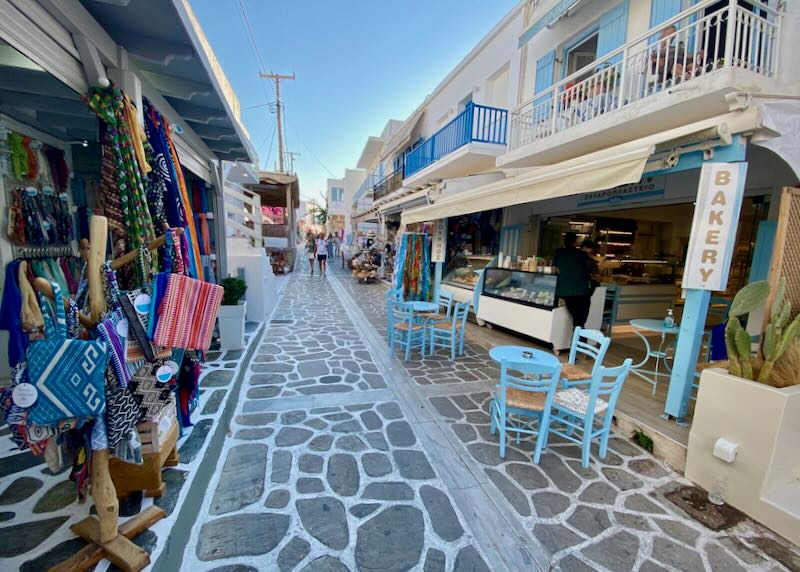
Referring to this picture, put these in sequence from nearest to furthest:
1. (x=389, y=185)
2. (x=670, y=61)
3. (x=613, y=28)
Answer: (x=670, y=61) < (x=613, y=28) < (x=389, y=185)

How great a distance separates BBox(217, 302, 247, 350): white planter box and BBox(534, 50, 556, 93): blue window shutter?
25.0 ft

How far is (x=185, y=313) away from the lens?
78.8 inches

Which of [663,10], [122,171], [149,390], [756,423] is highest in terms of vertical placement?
[663,10]

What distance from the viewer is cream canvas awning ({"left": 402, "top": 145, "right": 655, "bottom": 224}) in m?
3.32

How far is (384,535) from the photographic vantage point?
2240mm

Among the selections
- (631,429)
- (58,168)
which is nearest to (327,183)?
(58,168)

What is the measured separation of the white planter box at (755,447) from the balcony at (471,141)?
6.50 m

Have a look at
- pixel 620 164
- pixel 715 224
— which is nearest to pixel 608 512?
pixel 715 224

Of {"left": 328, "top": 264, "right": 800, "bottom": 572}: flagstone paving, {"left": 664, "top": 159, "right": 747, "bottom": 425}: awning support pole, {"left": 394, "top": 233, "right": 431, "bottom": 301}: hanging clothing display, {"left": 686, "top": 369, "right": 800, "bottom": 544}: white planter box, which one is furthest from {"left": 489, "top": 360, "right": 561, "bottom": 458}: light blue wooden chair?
{"left": 394, "top": 233, "right": 431, "bottom": 301}: hanging clothing display

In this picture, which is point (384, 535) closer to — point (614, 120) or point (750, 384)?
point (750, 384)

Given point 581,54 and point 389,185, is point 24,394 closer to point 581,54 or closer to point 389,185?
point 581,54

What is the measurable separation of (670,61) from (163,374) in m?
7.08

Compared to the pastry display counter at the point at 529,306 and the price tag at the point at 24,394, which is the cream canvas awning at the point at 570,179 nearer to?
the pastry display counter at the point at 529,306

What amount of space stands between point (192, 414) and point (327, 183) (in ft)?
115
